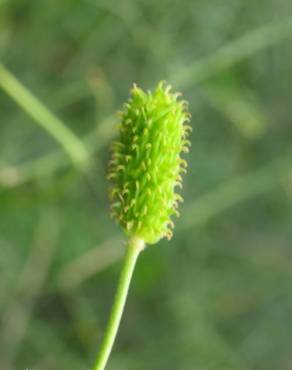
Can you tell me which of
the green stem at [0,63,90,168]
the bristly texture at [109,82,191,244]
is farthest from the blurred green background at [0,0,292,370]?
the bristly texture at [109,82,191,244]

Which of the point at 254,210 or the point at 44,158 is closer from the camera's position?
the point at 44,158

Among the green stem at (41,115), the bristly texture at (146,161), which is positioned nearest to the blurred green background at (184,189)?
the green stem at (41,115)

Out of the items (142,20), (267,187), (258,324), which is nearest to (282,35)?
(142,20)

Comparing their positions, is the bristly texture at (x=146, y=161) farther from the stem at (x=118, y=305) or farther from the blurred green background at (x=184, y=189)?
the blurred green background at (x=184, y=189)

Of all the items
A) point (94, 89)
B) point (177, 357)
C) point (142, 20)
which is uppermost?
point (142, 20)

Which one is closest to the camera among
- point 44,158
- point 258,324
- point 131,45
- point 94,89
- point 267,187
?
point 44,158

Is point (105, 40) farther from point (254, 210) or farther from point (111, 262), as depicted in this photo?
point (254, 210)

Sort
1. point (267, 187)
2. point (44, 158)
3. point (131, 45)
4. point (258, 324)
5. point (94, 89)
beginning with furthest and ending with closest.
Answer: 1. point (258, 324)
2. point (267, 187)
3. point (131, 45)
4. point (94, 89)
5. point (44, 158)

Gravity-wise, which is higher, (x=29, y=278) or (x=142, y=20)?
(x=142, y=20)
